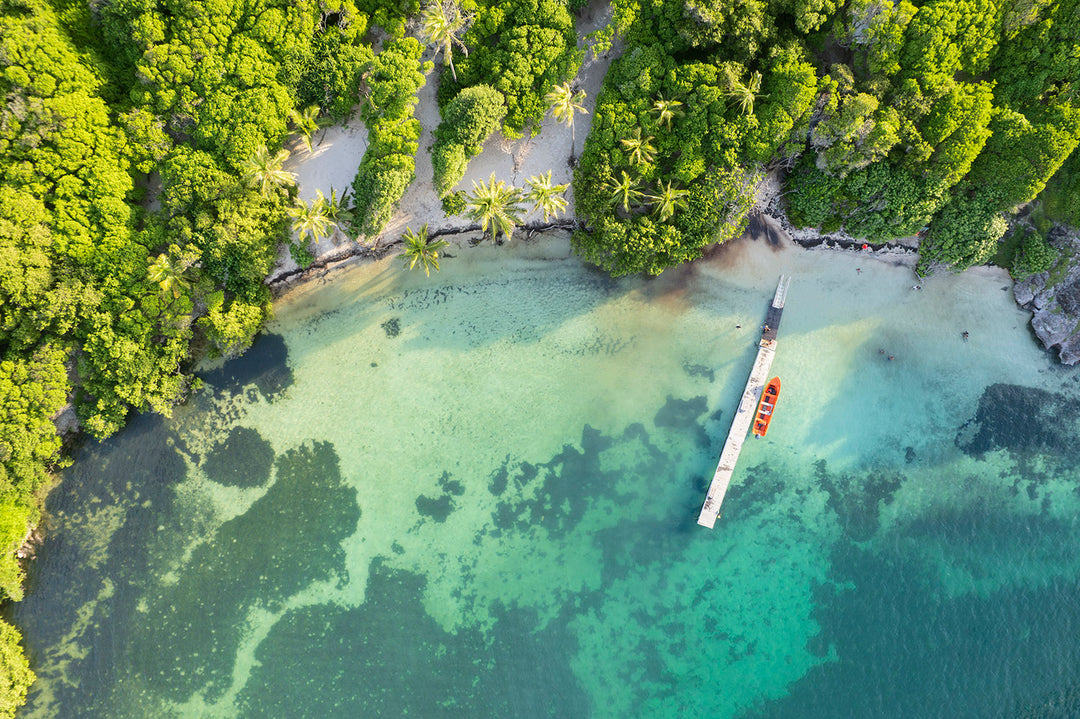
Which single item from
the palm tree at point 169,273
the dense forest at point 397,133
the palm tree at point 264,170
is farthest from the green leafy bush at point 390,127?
the palm tree at point 169,273

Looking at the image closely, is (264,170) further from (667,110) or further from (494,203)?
(667,110)

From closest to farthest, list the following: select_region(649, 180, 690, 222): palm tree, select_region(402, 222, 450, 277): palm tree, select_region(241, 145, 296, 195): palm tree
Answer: select_region(241, 145, 296, 195): palm tree → select_region(649, 180, 690, 222): palm tree → select_region(402, 222, 450, 277): palm tree

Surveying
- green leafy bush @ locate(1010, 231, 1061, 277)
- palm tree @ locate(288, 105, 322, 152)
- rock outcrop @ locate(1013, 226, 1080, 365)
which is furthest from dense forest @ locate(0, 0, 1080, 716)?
rock outcrop @ locate(1013, 226, 1080, 365)

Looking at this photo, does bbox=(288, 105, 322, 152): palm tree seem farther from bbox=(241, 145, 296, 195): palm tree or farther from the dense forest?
bbox=(241, 145, 296, 195): palm tree

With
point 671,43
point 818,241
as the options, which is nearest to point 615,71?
point 671,43

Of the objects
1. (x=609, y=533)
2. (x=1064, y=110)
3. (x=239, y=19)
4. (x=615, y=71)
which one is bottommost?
(x=609, y=533)

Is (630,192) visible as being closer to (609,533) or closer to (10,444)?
(609,533)
